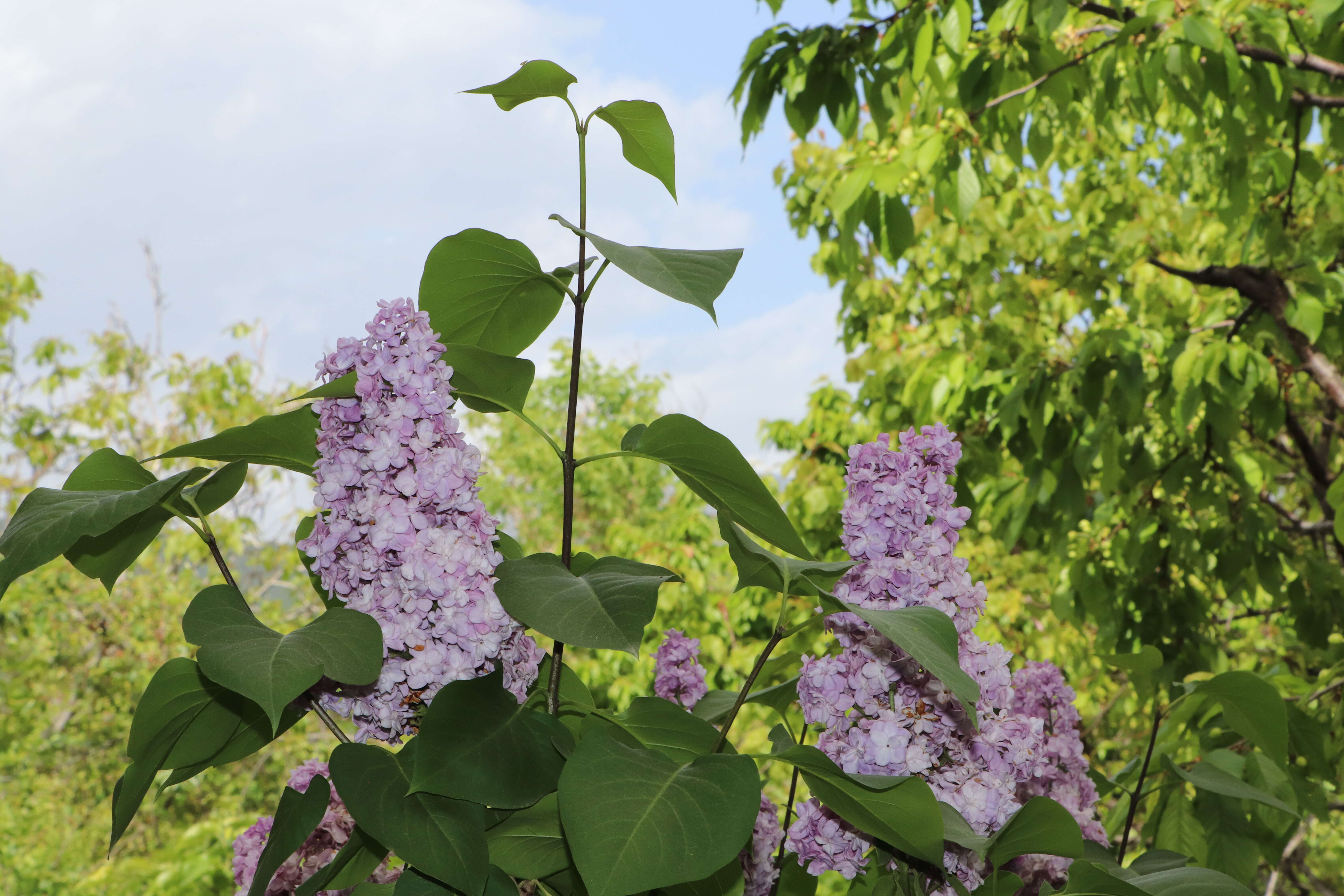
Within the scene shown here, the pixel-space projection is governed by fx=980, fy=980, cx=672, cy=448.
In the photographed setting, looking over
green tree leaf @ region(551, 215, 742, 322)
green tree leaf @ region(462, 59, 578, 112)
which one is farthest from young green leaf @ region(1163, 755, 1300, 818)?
green tree leaf @ region(462, 59, 578, 112)

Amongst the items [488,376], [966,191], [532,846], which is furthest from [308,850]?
[966,191]

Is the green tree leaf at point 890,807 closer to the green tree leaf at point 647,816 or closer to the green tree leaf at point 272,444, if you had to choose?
the green tree leaf at point 647,816

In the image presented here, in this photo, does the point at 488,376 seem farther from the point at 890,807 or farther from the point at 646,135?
the point at 890,807

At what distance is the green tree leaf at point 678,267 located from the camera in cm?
45

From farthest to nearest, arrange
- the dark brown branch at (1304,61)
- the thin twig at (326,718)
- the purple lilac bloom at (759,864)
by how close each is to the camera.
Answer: the dark brown branch at (1304,61) < the purple lilac bloom at (759,864) < the thin twig at (326,718)

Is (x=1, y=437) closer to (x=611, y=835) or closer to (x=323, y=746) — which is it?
(x=323, y=746)

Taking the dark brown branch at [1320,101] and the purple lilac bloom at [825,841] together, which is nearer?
the purple lilac bloom at [825,841]

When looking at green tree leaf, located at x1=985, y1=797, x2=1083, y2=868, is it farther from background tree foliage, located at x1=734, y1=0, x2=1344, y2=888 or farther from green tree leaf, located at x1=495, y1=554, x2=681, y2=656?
background tree foliage, located at x1=734, y1=0, x2=1344, y2=888

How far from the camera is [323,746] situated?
5668mm

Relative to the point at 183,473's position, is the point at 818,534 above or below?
above

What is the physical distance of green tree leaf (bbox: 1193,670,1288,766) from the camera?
0.70m

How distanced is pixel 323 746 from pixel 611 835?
585 cm

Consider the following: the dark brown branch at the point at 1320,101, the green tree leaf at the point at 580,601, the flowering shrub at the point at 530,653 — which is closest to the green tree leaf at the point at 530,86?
the flowering shrub at the point at 530,653

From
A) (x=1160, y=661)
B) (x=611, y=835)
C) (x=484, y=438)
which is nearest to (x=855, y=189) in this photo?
(x=1160, y=661)
